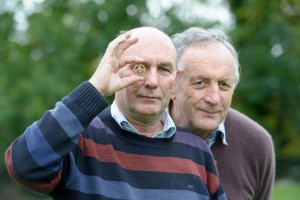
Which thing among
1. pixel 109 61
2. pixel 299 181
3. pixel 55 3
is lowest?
pixel 299 181

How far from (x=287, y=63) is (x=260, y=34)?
139cm

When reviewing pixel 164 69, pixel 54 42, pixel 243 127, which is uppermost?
pixel 164 69

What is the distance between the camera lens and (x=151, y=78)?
291cm

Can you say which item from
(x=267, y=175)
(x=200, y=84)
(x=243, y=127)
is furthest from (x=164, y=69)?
(x=267, y=175)

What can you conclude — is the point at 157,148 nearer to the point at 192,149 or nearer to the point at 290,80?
the point at 192,149

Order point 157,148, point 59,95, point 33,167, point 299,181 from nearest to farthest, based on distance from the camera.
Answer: point 33,167, point 157,148, point 59,95, point 299,181

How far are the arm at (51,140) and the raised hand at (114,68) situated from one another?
1.6 inches

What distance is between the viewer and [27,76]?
18500mm

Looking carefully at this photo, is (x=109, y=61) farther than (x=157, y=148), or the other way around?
(x=157, y=148)

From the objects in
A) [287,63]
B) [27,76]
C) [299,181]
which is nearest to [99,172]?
[27,76]

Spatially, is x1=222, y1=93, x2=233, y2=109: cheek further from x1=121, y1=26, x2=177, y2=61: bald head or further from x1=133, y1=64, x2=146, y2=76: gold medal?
x1=133, y1=64, x2=146, y2=76: gold medal

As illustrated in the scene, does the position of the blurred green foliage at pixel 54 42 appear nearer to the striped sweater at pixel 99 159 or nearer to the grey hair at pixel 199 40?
the grey hair at pixel 199 40

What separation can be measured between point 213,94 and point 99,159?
0.88 m

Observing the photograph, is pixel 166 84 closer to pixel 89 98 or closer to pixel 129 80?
pixel 129 80
